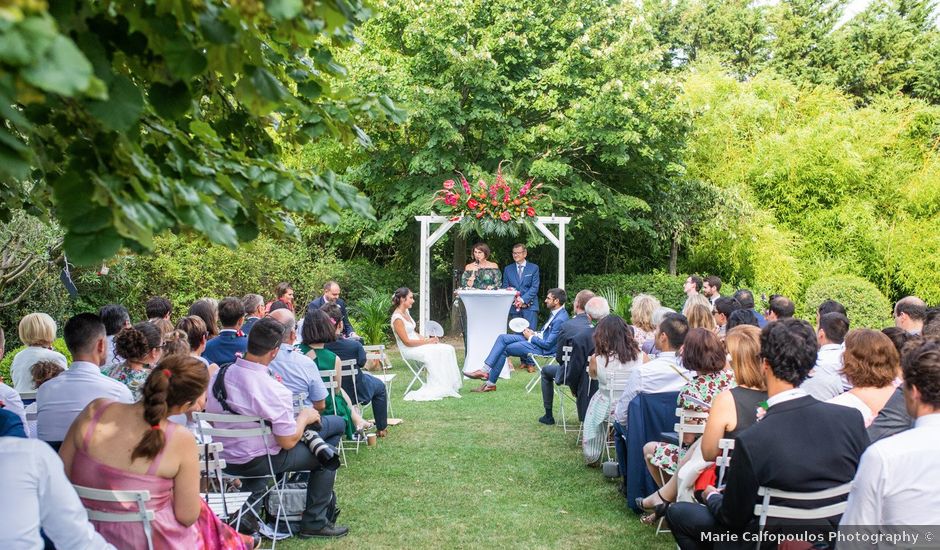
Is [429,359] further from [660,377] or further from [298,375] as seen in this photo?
[660,377]

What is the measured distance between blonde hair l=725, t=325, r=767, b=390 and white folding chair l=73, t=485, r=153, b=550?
303cm

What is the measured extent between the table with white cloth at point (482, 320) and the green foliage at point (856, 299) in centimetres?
733

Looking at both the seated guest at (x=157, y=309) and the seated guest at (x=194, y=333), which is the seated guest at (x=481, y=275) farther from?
the seated guest at (x=194, y=333)

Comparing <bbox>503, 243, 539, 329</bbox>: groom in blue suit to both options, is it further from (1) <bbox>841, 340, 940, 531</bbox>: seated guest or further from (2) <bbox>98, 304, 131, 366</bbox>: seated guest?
(1) <bbox>841, 340, 940, 531</bbox>: seated guest

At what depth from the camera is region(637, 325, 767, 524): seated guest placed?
4402mm

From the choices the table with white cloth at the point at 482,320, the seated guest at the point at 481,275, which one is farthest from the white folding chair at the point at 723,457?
the seated guest at the point at 481,275

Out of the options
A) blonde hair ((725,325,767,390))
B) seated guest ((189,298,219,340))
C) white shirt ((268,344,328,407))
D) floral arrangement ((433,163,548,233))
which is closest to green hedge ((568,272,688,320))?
floral arrangement ((433,163,548,233))

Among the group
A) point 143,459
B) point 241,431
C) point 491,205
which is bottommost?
point 241,431

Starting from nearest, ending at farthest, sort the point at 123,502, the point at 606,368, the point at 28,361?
the point at 123,502
the point at 28,361
the point at 606,368

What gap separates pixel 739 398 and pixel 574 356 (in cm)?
344

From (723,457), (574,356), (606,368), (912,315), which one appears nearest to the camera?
(723,457)

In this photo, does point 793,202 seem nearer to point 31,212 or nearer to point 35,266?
point 35,266

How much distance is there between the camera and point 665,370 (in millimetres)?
5848

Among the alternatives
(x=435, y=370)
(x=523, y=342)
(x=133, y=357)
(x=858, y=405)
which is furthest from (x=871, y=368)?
(x=523, y=342)
